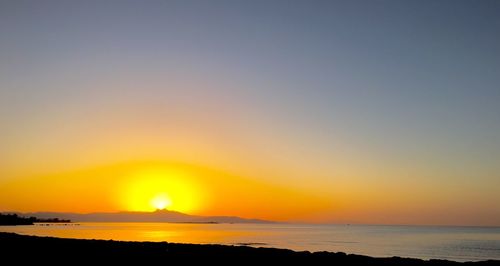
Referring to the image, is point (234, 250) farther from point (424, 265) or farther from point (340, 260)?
point (424, 265)

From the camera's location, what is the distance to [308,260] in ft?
103

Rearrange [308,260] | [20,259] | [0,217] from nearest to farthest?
[20,259] < [308,260] < [0,217]

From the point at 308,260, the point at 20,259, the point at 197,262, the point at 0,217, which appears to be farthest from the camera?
the point at 0,217

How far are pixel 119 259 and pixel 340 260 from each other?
46.0 feet

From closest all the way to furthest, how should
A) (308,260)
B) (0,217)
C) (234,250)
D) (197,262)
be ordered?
(197,262) → (308,260) → (234,250) → (0,217)

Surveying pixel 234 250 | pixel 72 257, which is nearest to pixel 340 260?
pixel 234 250

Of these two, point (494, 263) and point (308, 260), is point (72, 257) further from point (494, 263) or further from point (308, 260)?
point (494, 263)

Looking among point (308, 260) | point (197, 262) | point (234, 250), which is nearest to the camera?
point (197, 262)

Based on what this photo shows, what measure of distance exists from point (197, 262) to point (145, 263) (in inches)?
121

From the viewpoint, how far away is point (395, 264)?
3033 centimetres

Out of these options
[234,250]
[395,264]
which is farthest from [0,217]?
[395,264]

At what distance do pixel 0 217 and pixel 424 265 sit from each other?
195 metres

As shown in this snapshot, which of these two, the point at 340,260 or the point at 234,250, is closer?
the point at 340,260

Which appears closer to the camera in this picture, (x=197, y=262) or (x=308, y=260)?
(x=197, y=262)
